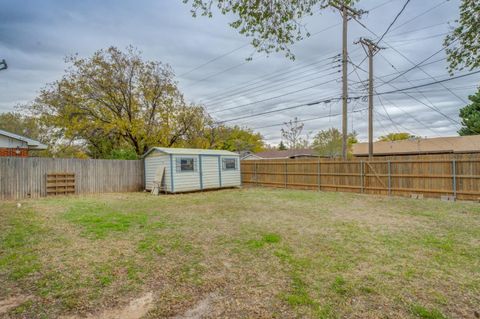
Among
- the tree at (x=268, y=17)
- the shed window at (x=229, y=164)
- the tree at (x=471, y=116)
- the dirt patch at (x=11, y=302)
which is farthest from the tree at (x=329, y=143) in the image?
the dirt patch at (x=11, y=302)

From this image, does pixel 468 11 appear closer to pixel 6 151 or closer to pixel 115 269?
pixel 115 269

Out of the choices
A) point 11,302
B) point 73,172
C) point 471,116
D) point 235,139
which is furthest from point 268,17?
point 235,139

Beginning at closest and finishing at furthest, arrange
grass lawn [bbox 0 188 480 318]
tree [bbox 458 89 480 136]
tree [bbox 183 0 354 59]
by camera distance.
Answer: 1. grass lawn [bbox 0 188 480 318]
2. tree [bbox 183 0 354 59]
3. tree [bbox 458 89 480 136]

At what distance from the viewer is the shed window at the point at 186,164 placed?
11.7 metres

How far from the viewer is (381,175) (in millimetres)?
10672

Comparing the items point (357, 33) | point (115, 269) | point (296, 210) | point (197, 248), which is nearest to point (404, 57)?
point (357, 33)

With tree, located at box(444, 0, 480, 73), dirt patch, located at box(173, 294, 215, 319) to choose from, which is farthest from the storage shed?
tree, located at box(444, 0, 480, 73)

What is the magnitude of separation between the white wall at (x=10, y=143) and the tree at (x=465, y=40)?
14785mm

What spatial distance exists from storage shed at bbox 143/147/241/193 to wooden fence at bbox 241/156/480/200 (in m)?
2.23

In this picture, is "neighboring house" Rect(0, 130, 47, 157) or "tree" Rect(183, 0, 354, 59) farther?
"neighboring house" Rect(0, 130, 47, 157)

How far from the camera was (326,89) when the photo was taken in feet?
44.7

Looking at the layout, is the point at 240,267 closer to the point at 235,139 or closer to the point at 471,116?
the point at 471,116

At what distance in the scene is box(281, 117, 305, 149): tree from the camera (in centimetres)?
3329

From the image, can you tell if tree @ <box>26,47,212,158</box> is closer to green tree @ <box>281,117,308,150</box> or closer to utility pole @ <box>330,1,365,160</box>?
utility pole @ <box>330,1,365,160</box>
